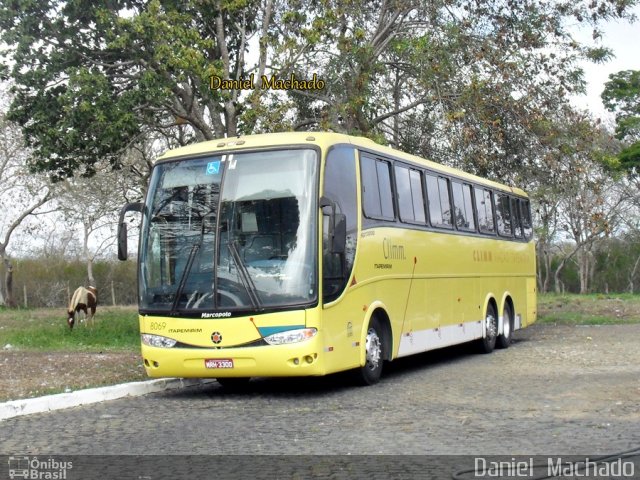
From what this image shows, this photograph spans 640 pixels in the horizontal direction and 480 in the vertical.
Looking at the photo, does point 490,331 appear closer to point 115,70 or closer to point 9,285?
point 115,70

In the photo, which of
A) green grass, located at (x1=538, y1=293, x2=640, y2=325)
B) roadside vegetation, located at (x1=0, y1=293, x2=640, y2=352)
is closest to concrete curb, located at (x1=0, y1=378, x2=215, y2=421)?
roadside vegetation, located at (x1=0, y1=293, x2=640, y2=352)

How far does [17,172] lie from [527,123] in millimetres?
29074

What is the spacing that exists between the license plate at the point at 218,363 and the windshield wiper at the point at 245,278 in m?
0.77

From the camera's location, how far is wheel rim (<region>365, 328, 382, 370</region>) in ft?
45.4

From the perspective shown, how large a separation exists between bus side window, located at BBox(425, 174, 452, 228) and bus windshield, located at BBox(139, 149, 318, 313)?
4650 millimetres

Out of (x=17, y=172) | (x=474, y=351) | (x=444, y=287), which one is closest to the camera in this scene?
(x=444, y=287)

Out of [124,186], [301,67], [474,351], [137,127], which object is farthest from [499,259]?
[124,186]

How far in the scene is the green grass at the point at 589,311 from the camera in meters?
28.3

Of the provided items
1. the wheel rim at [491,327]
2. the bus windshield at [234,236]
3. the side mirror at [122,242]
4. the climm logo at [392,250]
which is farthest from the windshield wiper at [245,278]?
the wheel rim at [491,327]

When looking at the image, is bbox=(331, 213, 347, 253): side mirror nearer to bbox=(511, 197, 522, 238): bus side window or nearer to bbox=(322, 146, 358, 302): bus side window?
bbox=(322, 146, 358, 302): bus side window

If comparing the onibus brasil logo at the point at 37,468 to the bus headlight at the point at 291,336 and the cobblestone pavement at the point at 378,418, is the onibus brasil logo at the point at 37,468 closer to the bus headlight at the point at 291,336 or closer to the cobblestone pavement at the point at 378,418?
the cobblestone pavement at the point at 378,418

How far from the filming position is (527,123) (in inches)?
892

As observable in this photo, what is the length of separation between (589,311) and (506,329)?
1144 centimetres

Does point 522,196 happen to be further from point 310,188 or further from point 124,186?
point 124,186
